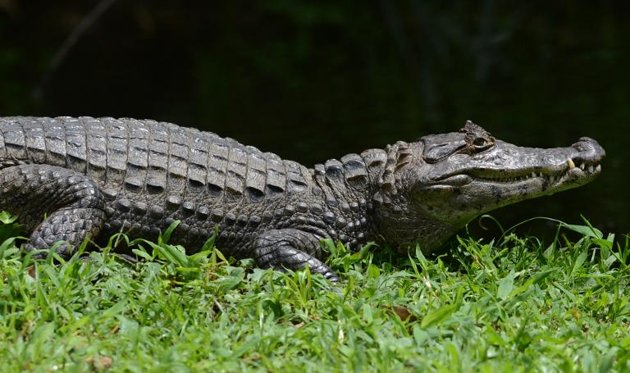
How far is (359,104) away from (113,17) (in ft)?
24.1

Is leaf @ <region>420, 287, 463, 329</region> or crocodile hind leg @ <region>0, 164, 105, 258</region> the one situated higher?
crocodile hind leg @ <region>0, 164, 105, 258</region>

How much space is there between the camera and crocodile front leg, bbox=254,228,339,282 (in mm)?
5434

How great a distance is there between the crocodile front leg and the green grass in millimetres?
124

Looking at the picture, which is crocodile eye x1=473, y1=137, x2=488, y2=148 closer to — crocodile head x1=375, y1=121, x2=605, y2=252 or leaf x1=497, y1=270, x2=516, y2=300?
crocodile head x1=375, y1=121, x2=605, y2=252

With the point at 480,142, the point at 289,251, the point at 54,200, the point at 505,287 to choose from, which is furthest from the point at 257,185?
the point at 505,287

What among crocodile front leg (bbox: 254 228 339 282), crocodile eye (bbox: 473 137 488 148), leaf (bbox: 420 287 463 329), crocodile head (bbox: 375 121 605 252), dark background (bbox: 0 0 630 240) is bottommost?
leaf (bbox: 420 287 463 329)

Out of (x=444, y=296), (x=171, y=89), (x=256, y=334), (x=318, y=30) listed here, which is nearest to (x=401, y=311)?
(x=444, y=296)

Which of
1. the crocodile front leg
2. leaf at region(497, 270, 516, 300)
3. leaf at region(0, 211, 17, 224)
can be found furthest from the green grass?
leaf at region(0, 211, 17, 224)

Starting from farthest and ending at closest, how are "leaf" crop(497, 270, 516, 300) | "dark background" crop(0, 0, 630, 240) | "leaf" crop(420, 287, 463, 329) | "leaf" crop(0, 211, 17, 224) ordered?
"dark background" crop(0, 0, 630, 240) → "leaf" crop(0, 211, 17, 224) → "leaf" crop(497, 270, 516, 300) → "leaf" crop(420, 287, 463, 329)

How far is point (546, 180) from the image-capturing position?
586cm

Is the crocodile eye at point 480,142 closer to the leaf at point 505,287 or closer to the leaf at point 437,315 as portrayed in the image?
the leaf at point 505,287

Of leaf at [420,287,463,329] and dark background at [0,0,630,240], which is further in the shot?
dark background at [0,0,630,240]

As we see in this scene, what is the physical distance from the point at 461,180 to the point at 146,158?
1.78m

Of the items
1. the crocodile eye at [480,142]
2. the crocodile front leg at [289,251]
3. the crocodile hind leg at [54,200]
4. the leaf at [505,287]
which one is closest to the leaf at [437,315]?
the leaf at [505,287]
